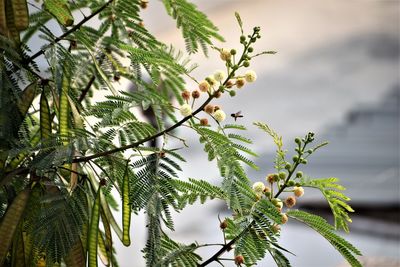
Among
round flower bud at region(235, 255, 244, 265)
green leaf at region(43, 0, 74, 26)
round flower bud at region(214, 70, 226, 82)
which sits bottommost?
round flower bud at region(235, 255, 244, 265)

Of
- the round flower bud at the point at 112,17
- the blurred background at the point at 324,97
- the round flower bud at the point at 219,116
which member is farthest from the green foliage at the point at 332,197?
the blurred background at the point at 324,97

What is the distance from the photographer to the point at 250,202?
0.65 metres

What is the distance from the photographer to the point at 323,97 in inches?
→ 256

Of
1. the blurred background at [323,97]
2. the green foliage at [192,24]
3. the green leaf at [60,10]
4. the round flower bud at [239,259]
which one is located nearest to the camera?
the round flower bud at [239,259]

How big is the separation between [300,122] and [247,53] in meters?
5.77

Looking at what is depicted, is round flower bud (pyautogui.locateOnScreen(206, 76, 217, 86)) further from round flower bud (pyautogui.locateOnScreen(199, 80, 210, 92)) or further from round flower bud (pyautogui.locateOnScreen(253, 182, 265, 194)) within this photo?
round flower bud (pyautogui.locateOnScreen(253, 182, 265, 194))

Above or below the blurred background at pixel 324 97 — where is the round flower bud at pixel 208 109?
below

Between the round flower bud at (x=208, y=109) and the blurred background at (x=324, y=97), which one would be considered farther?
the blurred background at (x=324, y=97)

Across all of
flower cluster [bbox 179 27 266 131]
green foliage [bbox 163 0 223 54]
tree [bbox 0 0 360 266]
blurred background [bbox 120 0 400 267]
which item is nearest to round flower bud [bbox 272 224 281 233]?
tree [bbox 0 0 360 266]

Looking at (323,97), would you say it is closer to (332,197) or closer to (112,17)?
(112,17)

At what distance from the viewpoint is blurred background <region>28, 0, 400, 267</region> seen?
16.8 ft

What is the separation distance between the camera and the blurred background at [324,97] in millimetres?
5168

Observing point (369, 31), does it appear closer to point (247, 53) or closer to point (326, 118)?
point (326, 118)

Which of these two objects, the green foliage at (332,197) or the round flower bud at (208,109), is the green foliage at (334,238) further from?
the round flower bud at (208,109)
